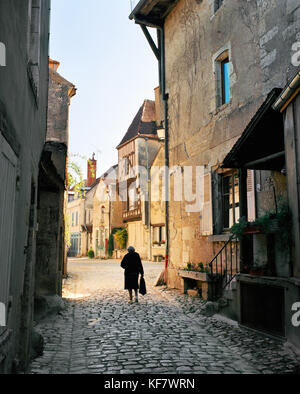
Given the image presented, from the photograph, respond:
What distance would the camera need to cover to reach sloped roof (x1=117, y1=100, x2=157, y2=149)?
3076 cm

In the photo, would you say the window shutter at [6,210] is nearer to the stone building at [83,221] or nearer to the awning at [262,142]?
the awning at [262,142]

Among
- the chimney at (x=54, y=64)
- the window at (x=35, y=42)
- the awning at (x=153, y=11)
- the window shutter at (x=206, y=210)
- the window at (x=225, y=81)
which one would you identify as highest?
the awning at (x=153, y=11)

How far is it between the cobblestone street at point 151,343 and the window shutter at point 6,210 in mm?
1644

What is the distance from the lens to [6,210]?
122 inches

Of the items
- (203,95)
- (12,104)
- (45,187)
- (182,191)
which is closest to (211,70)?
(203,95)

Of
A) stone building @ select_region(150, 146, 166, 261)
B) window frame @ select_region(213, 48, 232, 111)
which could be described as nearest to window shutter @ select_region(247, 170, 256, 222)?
window frame @ select_region(213, 48, 232, 111)

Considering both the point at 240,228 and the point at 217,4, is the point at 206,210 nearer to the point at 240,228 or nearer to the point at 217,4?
the point at 240,228

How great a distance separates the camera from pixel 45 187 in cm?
827

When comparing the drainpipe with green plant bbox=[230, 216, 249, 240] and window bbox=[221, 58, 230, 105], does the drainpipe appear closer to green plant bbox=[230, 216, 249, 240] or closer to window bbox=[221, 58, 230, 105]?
window bbox=[221, 58, 230, 105]

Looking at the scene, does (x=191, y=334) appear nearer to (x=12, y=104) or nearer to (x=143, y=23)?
(x=12, y=104)

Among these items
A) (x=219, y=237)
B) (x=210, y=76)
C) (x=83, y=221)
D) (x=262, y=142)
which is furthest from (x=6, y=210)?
(x=83, y=221)

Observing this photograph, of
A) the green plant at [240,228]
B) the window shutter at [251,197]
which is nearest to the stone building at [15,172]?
the green plant at [240,228]

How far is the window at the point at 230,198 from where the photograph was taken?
862cm

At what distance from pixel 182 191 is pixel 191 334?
5.48 meters
